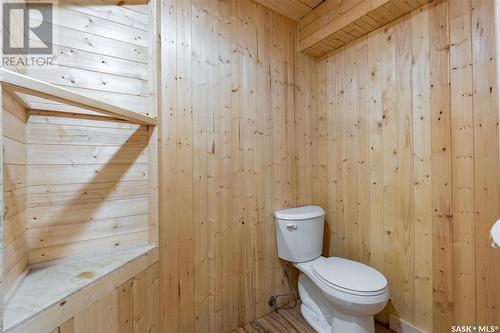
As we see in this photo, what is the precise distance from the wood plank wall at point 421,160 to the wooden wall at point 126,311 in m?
1.24

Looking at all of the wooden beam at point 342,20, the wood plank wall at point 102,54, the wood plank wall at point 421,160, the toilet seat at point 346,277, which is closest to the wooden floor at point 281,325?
the toilet seat at point 346,277

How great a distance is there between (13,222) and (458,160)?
82.8 inches

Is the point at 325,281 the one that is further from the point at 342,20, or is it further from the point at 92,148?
the point at 342,20

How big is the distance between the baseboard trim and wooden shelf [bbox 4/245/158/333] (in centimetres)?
162

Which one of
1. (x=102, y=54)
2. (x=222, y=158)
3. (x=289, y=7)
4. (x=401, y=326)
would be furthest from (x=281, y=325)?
(x=289, y=7)

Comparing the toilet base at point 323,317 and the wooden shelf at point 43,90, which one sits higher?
the wooden shelf at point 43,90

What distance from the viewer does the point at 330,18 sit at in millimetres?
1662

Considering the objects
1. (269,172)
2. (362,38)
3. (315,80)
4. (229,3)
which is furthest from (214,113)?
(362,38)

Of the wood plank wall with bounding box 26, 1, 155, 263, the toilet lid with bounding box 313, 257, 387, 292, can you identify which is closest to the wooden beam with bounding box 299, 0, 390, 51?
the wood plank wall with bounding box 26, 1, 155, 263

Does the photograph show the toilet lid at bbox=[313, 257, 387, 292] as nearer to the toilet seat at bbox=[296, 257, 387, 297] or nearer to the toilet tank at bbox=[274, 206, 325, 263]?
the toilet seat at bbox=[296, 257, 387, 297]

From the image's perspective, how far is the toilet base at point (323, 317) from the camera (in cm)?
136

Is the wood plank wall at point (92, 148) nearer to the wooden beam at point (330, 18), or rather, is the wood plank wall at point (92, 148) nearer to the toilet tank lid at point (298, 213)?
the toilet tank lid at point (298, 213)

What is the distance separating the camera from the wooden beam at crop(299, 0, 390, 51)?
57.5 inches

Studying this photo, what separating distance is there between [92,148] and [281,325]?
1628mm
